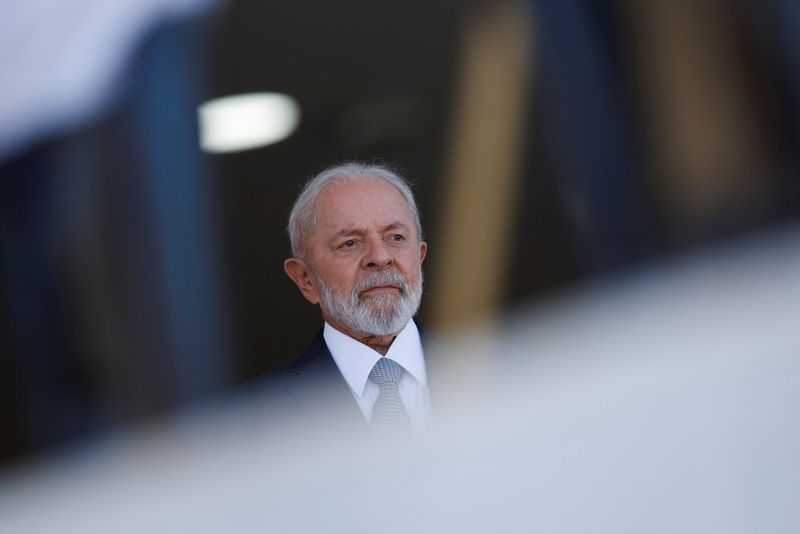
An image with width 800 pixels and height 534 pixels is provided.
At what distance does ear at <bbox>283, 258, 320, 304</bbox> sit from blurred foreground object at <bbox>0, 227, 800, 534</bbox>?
0.19 meters

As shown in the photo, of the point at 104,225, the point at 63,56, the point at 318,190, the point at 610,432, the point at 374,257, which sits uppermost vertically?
the point at 63,56

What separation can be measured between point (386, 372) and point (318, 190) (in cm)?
28

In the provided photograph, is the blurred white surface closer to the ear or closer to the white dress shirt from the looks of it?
the ear

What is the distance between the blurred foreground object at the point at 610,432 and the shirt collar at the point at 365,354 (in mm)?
59

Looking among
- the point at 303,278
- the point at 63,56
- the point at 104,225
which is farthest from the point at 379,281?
the point at 63,56

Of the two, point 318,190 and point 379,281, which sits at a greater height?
point 318,190

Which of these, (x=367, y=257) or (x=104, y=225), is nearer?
(x=367, y=257)

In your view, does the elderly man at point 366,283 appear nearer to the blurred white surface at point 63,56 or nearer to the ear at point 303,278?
the ear at point 303,278

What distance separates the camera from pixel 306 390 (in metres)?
1.87

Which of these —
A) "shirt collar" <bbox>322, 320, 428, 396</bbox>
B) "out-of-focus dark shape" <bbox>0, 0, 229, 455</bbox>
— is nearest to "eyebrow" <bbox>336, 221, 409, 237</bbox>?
"shirt collar" <bbox>322, 320, 428, 396</bbox>

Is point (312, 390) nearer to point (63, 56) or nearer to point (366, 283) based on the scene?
point (366, 283)

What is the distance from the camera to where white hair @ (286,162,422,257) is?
1814mm

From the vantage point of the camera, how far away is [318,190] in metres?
1.83

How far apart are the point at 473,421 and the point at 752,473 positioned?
378mm
